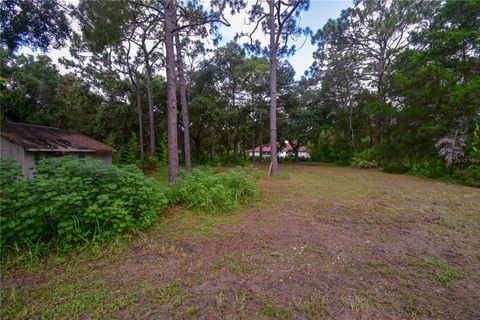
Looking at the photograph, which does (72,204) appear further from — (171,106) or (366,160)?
(366,160)

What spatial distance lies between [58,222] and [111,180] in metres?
0.79

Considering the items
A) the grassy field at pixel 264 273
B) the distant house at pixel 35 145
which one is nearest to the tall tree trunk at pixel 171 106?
the grassy field at pixel 264 273

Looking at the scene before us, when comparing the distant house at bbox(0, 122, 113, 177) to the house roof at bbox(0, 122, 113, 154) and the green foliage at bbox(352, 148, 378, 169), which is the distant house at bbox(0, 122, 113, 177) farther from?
the green foliage at bbox(352, 148, 378, 169)

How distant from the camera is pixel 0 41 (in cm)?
643

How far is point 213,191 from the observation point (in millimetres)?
4410

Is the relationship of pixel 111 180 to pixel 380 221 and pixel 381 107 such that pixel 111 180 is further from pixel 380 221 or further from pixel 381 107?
pixel 381 107

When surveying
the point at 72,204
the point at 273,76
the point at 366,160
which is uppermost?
the point at 273,76

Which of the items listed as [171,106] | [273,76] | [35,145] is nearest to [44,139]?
[35,145]

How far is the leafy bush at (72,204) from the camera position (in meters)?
2.33

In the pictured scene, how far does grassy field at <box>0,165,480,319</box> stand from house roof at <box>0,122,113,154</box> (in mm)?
8658

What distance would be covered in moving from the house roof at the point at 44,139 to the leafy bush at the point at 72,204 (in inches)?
304

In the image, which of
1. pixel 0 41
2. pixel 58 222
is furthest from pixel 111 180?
pixel 0 41

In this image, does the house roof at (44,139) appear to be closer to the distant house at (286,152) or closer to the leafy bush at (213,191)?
the leafy bush at (213,191)

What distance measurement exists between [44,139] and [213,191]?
972 cm
